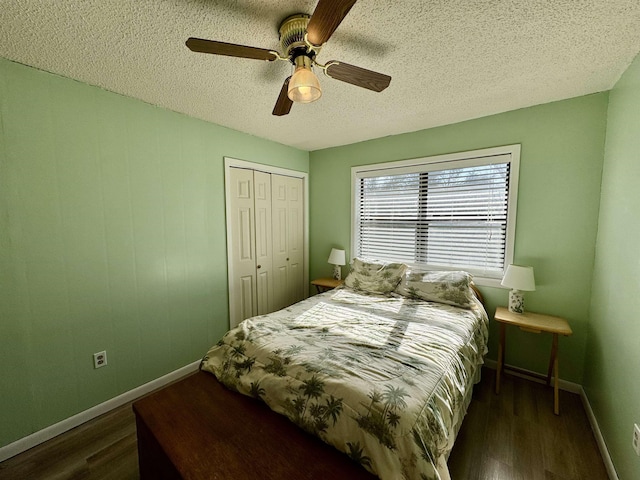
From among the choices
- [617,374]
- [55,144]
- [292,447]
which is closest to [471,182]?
[617,374]

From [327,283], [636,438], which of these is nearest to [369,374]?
[636,438]

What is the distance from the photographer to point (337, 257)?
10.9 ft

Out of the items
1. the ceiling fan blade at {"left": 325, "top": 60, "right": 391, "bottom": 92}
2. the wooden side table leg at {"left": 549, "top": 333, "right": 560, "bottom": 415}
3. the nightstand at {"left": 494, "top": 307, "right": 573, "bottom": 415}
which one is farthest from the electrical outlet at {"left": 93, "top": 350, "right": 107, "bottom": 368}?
Answer: the wooden side table leg at {"left": 549, "top": 333, "right": 560, "bottom": 415}

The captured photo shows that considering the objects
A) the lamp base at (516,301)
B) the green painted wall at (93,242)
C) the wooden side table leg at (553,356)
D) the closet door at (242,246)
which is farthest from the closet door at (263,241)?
the wooden side table leg at (553,356)

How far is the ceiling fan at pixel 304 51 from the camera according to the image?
3.51 ft

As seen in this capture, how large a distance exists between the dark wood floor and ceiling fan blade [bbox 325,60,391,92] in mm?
2231

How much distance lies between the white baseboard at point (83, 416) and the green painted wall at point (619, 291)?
305cm

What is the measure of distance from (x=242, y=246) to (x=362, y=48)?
2180 millimetres

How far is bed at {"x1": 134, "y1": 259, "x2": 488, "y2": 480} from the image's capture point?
3.53ft

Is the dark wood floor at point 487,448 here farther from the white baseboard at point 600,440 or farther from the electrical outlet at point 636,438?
the electrical outlet at point 636,438

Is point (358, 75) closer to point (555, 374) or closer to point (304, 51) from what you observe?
point (304, 51)

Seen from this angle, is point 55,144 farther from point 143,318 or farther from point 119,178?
point 143,318

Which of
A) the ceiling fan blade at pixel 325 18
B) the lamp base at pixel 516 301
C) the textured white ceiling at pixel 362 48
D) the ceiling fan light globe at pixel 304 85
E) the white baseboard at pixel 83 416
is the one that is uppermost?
the textured white ceiling at pixel 362 48

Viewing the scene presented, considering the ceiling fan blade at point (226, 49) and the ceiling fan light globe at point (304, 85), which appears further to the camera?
the ceiling fan light globe at point (304, 85)
